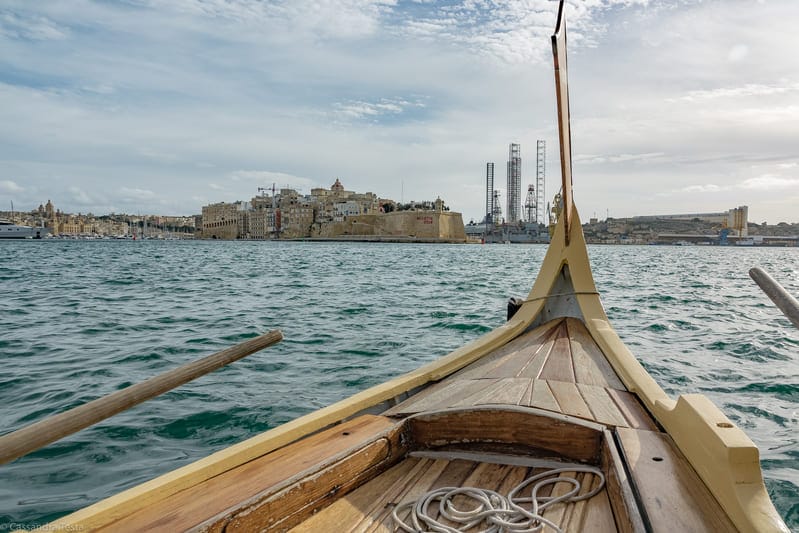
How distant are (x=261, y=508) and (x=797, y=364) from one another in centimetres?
649

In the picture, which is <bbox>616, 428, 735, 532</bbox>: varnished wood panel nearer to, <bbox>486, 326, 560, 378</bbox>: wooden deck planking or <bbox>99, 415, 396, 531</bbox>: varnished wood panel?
<bbox>99, 415, 396, 531</bbox>: varnished wood panel

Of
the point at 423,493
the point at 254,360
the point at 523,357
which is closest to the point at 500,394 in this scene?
the point at 423,493

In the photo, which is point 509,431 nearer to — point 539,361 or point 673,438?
point 673,438

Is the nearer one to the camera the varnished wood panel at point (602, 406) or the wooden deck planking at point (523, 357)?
the varnished wood panel at point (602, 406)

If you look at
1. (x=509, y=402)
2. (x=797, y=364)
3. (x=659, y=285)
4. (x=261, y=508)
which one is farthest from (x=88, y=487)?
(x=659, y=285)

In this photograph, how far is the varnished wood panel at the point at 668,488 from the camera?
1.39 meters

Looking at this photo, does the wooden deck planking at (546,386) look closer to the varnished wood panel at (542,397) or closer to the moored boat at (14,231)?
the varnished wood panel at (542,397)

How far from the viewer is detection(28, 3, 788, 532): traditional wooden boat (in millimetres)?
1433

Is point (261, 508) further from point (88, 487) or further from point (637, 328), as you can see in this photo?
point (637, 328)

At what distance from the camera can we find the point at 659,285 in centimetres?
1670

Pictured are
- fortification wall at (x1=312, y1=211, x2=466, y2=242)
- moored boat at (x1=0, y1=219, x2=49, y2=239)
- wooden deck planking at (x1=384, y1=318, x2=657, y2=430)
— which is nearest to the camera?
wooden deck planking at (x1=384, y1=318, x2=657, y2=430)

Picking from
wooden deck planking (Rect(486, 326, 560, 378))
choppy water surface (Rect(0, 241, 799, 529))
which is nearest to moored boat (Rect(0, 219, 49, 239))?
choppy water surface (Rect(0, 241, 799, 529))

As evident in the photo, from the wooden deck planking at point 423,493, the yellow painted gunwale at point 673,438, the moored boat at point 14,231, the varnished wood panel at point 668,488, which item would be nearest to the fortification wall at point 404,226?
the moored boat at point 14,231

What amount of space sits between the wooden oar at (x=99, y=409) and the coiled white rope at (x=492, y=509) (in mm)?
908
